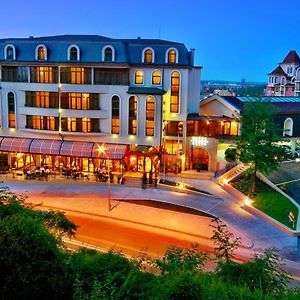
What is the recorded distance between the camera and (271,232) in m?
27.1

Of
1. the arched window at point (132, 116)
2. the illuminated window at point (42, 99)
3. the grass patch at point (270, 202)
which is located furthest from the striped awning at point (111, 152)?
the grass patch at point (270, 202)

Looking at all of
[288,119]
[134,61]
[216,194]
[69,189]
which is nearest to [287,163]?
[288,119]

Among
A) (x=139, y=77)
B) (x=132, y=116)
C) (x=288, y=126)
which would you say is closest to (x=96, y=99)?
(x=132, y=116)

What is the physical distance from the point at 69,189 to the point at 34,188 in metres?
3.34

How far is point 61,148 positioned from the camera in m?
41.5

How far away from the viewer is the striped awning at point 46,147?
4159 cm

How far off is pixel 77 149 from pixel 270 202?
2010 cm

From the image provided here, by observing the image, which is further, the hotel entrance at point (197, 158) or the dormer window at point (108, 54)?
the hotel entrance at point (197, 158)

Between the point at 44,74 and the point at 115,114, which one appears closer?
the point at 115,114

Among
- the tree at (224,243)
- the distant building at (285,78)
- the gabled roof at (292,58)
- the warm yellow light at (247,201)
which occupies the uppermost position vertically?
the gabled roof at (292,58)

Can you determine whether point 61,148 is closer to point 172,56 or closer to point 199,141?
point 199,141

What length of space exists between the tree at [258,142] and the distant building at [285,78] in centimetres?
5209

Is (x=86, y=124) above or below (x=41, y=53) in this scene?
below

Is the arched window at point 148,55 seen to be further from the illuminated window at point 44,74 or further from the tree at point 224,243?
the tree at point 224,243
